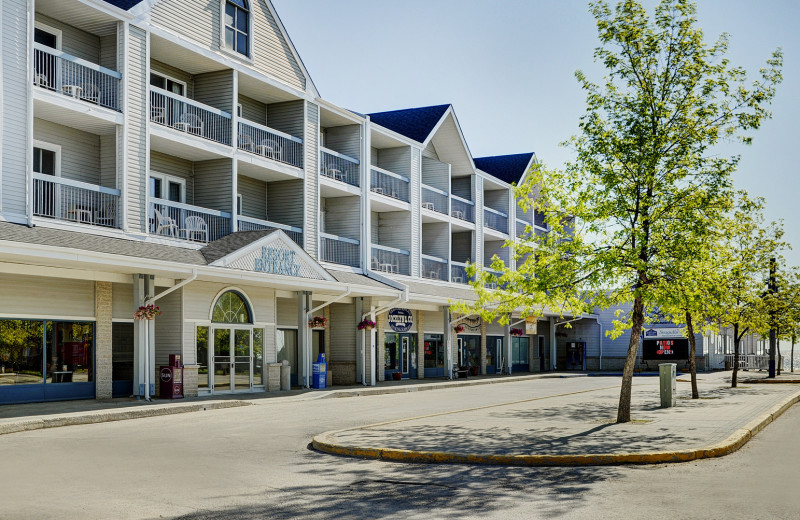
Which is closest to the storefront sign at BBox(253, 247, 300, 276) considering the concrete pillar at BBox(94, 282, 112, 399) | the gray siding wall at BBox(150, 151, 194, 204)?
the gray siding wall at BBox(150, 151, 194, 204)

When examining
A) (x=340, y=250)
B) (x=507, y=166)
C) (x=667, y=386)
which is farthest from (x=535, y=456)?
(x=507, y=166)

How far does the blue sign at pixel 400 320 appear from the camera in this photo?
118 ft

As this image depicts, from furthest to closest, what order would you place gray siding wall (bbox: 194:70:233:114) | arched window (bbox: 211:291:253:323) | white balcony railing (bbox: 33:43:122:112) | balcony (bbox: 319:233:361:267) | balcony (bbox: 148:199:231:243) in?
1. balcony (bbox: 319:233:361:267)
2. gray siding wall (bbox: 194:70:233:114)
3. arched window (bbox: 211:291:253:323)
4. balcony (bbox: 148:199:231:243)
5. white balcony railing (bbox: 33:43:122:112)

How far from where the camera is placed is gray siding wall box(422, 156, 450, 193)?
40.6m

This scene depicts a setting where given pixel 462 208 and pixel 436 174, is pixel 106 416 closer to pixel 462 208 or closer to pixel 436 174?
pixel 436 174

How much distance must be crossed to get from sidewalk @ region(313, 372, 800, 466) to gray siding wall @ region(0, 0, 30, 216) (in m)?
9.99

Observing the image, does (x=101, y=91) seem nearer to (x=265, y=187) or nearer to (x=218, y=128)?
(x=218, y=128)

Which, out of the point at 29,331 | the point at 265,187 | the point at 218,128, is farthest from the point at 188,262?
Result: the point at 265,187

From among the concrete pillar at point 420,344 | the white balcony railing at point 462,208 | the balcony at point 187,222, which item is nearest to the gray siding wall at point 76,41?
the balcony at point 187,222

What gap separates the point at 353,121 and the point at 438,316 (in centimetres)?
1167

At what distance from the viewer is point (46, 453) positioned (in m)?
12.5

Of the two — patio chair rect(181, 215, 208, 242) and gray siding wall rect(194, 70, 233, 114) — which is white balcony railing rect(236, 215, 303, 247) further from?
gray siding wall rect(194, 70, 233, 114)

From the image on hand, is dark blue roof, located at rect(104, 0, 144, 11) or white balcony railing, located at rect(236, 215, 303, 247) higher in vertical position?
dark blue roof, located at rect(104, 0, 144, 11)

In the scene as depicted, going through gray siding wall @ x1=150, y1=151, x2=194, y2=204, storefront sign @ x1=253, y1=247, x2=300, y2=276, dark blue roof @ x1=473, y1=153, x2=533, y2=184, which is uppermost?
dark blue roof @ x1=473, y1=153, x2=533, y2=184
